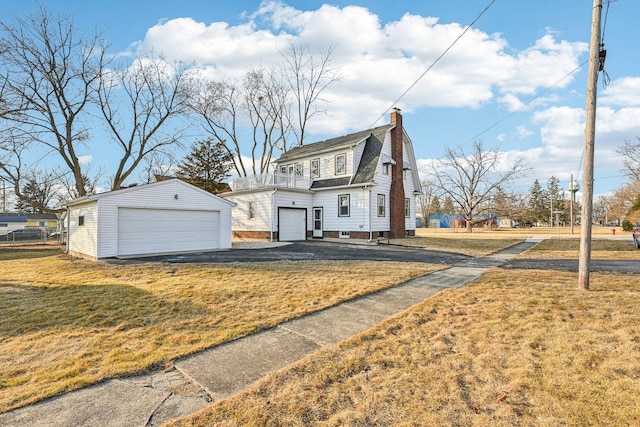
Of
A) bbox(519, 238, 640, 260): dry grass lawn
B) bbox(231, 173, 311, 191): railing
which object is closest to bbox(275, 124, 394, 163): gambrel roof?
A: bbox(231, 173, 311, 191): railing

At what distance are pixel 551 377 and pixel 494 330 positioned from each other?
1.21 metres

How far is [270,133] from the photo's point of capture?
33.0m

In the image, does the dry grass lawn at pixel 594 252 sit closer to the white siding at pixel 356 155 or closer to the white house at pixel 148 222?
the white siding at pixel 356 155

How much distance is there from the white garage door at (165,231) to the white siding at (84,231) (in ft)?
2.67

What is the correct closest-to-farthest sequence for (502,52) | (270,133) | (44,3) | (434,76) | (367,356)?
1. (367,356)
2. (502,52)
3. (434,76)
4. (44,3)
5. (270,133)

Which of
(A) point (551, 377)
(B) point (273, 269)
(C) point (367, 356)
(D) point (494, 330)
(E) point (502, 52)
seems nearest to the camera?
(A) point (551, 377)

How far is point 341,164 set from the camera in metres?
21.1

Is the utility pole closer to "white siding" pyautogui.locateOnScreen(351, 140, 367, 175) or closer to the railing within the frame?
"white siding" pyautogui.locateOnScreen(351, 140, 367, 175)

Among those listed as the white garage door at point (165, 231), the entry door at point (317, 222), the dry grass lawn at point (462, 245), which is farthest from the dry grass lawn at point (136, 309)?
the entry door at point (317, 222)

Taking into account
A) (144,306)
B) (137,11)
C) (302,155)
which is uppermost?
(137,11)

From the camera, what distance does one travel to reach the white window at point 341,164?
20.8 m

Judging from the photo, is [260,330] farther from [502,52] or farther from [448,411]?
[502,52]

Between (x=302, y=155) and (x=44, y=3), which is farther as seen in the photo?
(x=302, y=155)

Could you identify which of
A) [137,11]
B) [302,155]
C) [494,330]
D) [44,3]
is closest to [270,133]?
[302,155]
